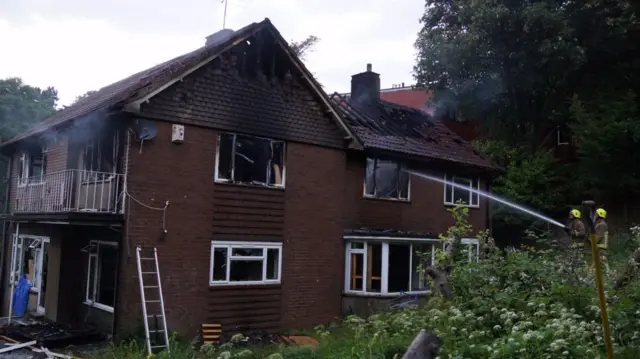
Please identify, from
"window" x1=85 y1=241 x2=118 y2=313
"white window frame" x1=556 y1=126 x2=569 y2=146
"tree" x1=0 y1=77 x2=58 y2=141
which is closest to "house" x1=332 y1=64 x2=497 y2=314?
"window" x1=85 y1=241 x2=118 y2=313

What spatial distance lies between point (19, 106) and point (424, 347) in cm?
3668

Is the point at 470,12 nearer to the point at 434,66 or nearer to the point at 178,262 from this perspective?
the point at 434,66

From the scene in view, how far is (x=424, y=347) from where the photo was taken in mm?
6293

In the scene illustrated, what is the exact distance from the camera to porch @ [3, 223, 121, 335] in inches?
567

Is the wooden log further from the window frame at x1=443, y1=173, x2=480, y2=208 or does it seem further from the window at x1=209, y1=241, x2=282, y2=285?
the window frame at x1=443, y1=173, x2=480, y2=208

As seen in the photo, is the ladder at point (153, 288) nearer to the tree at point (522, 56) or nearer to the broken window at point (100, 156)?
the broken window at point (100, 156)

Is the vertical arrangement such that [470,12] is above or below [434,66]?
above

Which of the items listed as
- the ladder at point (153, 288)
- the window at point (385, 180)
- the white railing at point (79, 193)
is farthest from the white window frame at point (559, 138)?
the white railing at point (79, 193)

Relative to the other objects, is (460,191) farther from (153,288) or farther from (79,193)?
(79,193)

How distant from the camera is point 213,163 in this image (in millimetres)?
14336

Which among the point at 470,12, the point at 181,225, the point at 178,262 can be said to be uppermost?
the point at 470,12

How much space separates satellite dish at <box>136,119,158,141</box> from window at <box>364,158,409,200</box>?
7.09m

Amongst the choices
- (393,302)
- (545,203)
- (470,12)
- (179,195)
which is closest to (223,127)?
(179,195)

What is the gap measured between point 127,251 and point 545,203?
18802 mm
